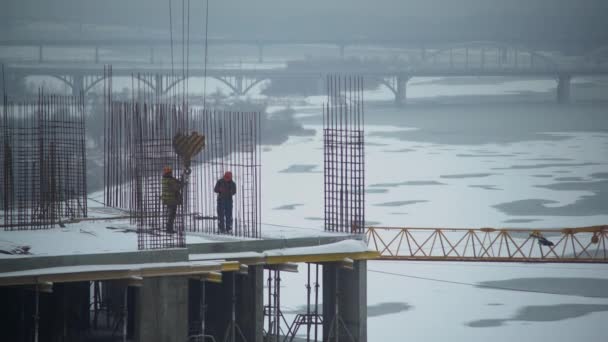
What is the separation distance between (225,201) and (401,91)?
14652 cm

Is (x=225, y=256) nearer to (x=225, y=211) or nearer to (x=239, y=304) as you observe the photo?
(x=239, y=304)

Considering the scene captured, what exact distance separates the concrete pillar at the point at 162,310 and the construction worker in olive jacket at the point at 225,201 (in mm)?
5016

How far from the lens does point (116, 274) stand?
1107 inches

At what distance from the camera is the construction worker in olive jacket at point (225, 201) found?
110 feet

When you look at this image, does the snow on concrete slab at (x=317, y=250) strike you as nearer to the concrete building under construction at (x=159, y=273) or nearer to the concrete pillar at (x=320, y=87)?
the concrete building under construction at (x=159, y=273)

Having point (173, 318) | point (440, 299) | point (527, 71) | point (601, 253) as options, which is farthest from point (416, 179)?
point (527, 71)

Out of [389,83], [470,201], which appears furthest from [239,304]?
[389,83]

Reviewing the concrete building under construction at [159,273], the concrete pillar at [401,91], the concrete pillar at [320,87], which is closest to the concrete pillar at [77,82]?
the concrete pillar at [320,87]

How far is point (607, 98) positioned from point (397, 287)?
146226mm

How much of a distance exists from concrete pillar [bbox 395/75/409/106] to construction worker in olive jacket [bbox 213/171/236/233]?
14160cm

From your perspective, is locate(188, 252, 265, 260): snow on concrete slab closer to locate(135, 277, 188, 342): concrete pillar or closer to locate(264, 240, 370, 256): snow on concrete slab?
locate(264, 240, 370, 256): snow on concrete slab

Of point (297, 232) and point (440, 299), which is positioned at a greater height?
point (297, 232)

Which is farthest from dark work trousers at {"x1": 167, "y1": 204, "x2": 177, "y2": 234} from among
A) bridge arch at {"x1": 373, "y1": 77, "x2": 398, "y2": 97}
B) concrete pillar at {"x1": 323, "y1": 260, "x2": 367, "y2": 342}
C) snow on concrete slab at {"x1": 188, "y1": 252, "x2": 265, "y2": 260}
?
bridge arch at {"x1": 373, "y1": 77, "x2": 398, "y2": 97}

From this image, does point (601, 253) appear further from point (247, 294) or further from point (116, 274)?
point (116, 274)
